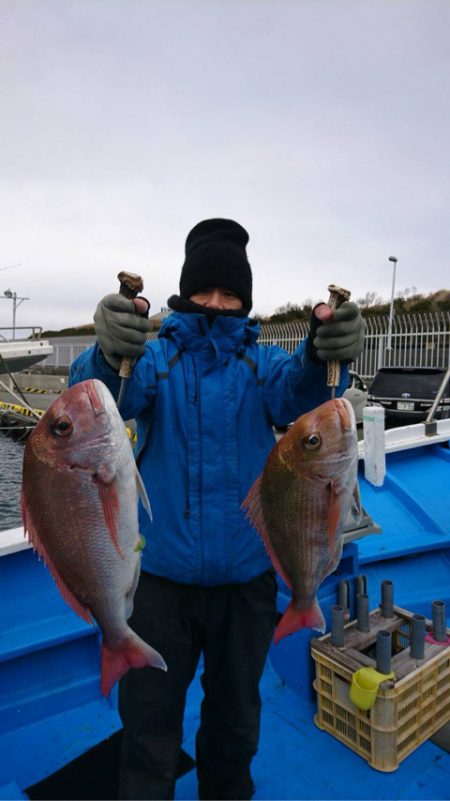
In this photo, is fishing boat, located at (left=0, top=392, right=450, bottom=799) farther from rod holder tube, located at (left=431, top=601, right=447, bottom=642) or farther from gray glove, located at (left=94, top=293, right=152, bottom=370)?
gray glove, located at (left=94, top=293, right=152, bottom=370)

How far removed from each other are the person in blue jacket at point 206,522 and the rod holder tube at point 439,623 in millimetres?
1290

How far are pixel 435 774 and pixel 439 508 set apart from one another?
8.07 feet

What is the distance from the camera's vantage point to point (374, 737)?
2.62 meters

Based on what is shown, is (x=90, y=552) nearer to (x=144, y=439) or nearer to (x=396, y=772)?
(x=144, y=439)

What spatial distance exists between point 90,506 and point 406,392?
9811 mm

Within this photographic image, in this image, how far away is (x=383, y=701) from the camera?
8.32 ft

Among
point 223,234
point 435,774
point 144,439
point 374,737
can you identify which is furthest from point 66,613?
point 223,234

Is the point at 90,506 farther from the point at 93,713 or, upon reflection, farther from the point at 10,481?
the point at 10,481

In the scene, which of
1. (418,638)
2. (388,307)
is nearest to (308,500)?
(418,638)

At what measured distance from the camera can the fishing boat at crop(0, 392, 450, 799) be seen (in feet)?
8.46

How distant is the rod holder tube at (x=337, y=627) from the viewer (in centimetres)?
291

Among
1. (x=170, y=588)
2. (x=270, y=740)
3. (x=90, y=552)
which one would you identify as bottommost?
(x=270, y=740)

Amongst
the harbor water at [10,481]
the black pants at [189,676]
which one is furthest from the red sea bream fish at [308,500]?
the harbor water at [10,481]

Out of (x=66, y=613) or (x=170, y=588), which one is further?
(x=66, y=613)
